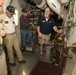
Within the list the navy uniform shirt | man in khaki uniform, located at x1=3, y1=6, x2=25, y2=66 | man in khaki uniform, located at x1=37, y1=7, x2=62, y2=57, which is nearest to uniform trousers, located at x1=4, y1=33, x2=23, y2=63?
man in khaki uniform, located at x1=3, y1=6, x2=25, y2=66

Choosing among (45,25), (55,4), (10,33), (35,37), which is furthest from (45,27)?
(10,33)

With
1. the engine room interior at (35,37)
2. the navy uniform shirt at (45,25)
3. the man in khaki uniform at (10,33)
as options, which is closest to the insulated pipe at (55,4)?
the engine room interior at (35,37)

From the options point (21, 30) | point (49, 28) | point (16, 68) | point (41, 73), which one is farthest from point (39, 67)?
point (21, 30)

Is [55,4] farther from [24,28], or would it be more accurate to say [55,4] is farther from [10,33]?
[10,33]

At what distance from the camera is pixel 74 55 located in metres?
4.65

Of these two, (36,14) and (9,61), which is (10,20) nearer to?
(9,61)

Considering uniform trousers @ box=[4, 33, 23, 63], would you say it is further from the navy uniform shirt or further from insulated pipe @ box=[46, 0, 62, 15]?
insulated pipe @ box=[46, 0, 62, 15]

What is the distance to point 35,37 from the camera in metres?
6.20

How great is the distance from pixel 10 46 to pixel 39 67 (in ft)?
3.86

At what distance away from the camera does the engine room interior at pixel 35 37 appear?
4300 millimetres

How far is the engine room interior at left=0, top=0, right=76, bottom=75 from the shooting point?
4300mm

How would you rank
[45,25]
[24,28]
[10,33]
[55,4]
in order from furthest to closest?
[24,28]
[45,25]
[55,4]
[10,33]

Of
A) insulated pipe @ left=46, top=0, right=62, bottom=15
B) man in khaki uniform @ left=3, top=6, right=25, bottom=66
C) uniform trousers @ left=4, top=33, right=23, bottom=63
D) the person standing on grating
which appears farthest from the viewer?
the person standing on grating

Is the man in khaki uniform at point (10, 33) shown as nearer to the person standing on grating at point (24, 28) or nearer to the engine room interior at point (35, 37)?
the engine room interior at point (35, 37)
